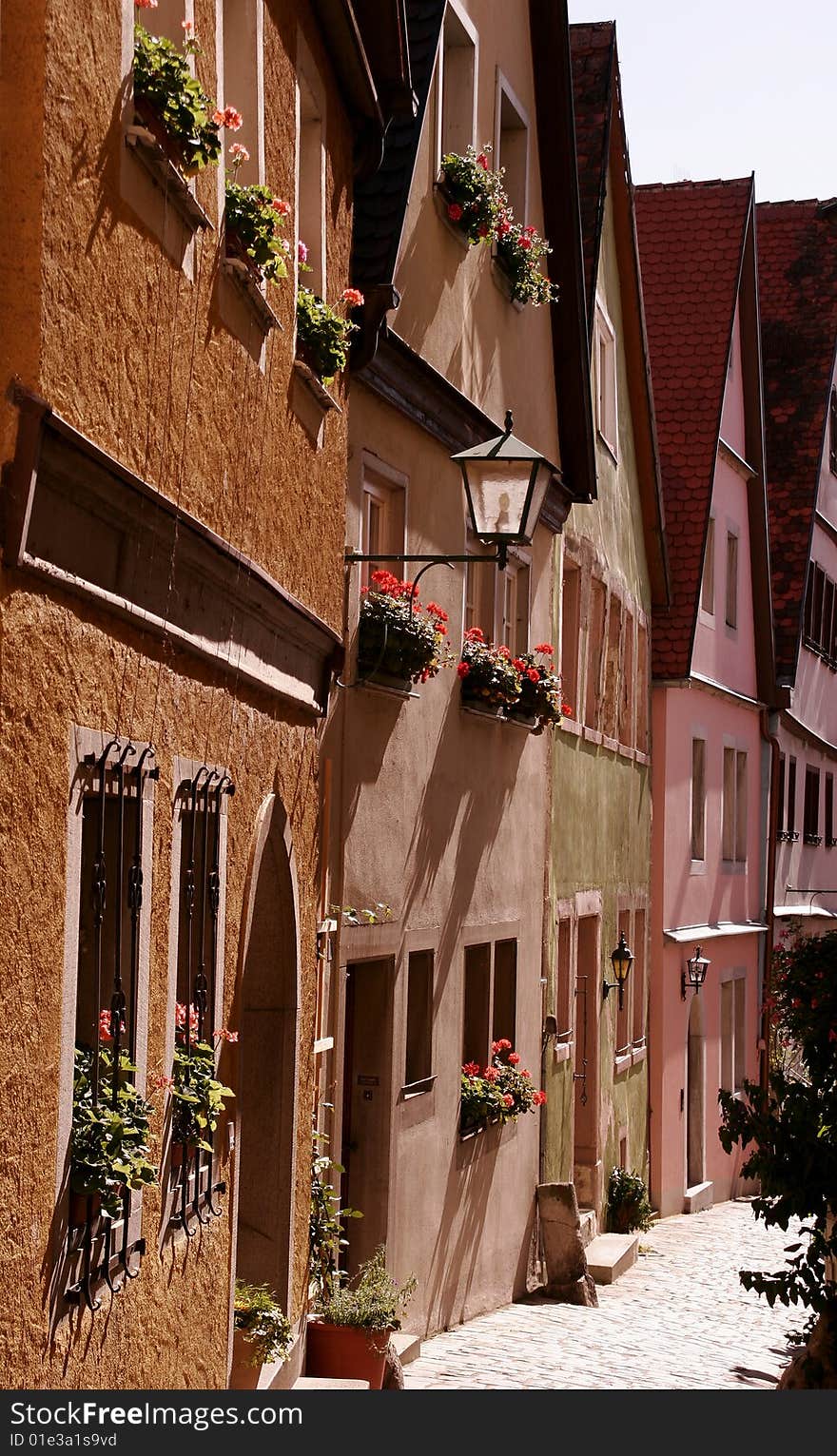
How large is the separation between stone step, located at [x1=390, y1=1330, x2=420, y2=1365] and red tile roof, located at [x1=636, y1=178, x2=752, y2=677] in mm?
12155

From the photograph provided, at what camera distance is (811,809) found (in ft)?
101

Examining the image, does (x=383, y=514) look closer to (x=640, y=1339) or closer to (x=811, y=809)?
(x=640, y=1339)

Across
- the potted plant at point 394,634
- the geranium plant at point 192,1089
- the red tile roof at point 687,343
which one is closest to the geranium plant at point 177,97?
the geranium plant at point 192,1089

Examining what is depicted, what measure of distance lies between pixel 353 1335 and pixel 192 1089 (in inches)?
126

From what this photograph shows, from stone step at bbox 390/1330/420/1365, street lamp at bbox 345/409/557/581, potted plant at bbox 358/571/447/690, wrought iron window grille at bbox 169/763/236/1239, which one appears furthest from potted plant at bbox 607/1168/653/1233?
wrought iron window grille at bbox 169/763/236/1239

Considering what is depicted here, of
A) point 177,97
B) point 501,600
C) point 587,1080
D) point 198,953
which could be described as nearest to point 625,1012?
point 587,1080

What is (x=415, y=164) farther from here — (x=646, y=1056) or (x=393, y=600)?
(x=646, y=1056)

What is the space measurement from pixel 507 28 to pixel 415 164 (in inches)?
135

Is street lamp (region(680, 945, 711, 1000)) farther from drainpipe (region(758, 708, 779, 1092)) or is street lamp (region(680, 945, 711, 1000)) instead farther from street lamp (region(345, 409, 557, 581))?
street lamp (region(345, 409, 557, 581))

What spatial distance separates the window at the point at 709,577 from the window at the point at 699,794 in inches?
62.5

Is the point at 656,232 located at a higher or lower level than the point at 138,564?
higher

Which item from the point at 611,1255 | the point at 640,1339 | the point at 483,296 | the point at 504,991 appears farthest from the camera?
the point at 611,1255

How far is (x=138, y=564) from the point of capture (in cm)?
558

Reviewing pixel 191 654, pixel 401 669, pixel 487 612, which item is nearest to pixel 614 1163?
pixel 487 612
